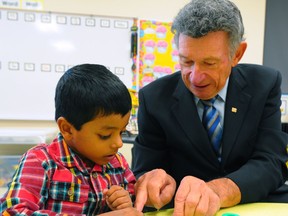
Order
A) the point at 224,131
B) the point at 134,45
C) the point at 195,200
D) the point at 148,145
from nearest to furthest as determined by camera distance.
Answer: the point at 195,200
the point at 224,131
the point at 148,145
the point at 134,45

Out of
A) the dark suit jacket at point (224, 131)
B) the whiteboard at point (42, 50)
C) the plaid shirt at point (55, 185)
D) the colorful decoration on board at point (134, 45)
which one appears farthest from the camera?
the colorful decoration on board at point (134, 45)

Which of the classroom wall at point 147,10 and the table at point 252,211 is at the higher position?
the classroom wall at point 147,10

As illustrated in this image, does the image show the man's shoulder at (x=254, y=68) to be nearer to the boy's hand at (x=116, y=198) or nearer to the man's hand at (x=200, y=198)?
the man's hand at (x=200, y=198)

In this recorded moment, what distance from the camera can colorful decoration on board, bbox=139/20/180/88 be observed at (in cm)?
288

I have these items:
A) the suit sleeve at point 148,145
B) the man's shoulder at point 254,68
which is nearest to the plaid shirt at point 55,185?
the suit sleeve at point 148,145

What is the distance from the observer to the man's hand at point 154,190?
0.76 m

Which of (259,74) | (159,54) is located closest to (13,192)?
(259,74)

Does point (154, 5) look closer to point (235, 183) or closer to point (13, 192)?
point (235, 183)

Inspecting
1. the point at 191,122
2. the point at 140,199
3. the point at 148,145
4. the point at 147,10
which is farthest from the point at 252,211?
the point at 147,10

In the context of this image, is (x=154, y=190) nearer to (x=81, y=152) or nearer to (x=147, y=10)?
(x=81, y=152)

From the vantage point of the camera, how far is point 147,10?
2.86 meters

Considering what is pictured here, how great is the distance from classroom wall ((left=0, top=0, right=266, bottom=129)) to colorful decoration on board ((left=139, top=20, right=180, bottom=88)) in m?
0.09

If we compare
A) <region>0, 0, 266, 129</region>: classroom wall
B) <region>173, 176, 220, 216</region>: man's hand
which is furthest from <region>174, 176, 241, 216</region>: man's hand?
<region>0, 0, 266, 129</region>: classroom wall

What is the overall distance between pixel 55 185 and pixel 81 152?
112 mm
